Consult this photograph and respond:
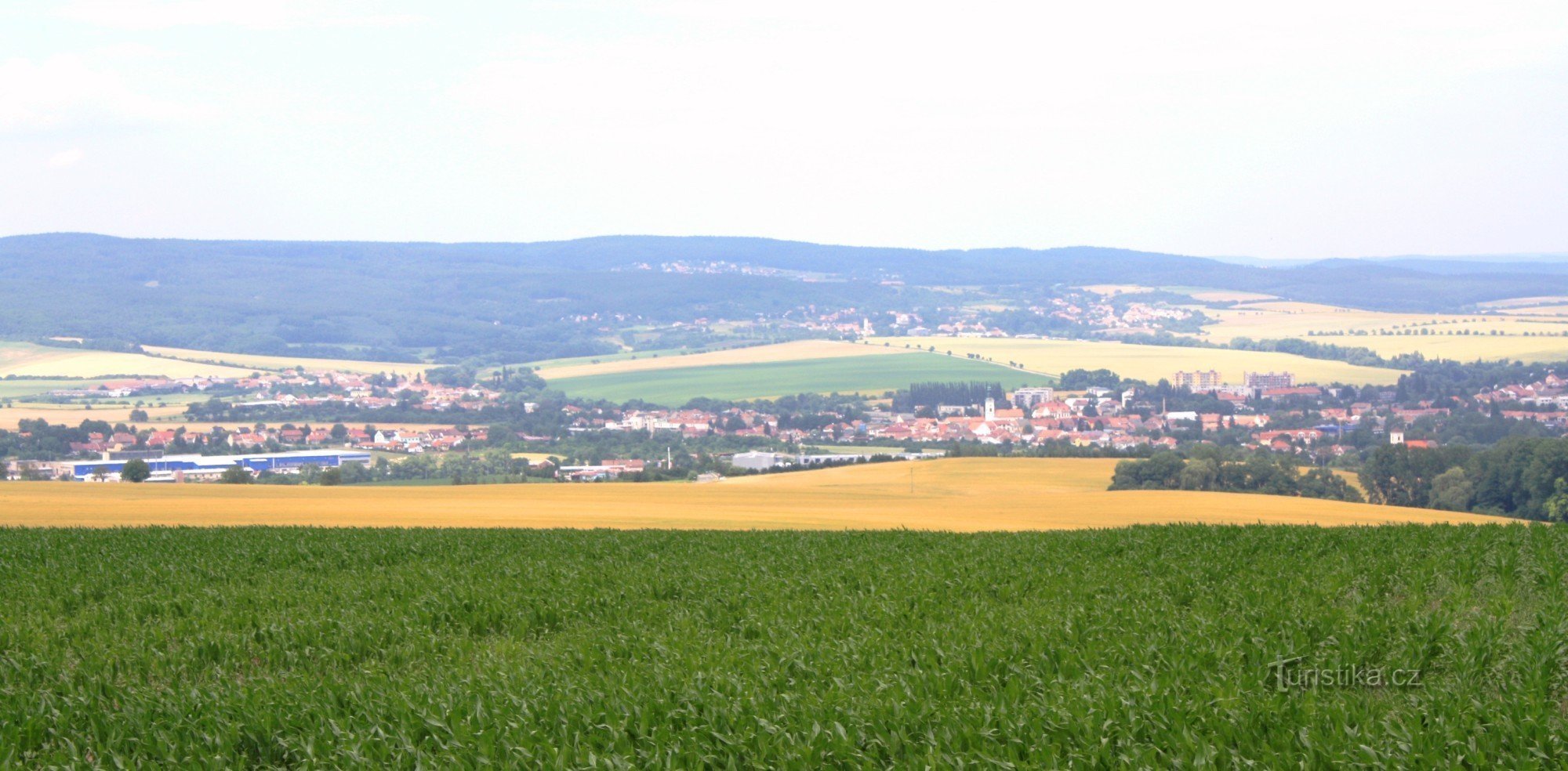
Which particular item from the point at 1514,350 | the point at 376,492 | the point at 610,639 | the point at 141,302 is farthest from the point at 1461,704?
the point at 141,302

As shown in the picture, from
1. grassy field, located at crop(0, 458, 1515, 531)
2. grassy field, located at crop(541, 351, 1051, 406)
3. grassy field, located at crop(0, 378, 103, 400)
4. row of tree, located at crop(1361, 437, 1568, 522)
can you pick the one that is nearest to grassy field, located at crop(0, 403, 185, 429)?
grassy field, located at crop(0, 378, 103, 400)

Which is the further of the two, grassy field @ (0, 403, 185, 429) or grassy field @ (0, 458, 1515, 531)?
grassy field @ (0, 403, 185, 429)

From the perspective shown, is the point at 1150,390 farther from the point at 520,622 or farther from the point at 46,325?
the point at 46,325

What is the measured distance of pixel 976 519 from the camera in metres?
31.4

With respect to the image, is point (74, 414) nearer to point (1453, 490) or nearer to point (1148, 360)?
point (1453, 490)

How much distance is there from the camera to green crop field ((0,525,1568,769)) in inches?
221

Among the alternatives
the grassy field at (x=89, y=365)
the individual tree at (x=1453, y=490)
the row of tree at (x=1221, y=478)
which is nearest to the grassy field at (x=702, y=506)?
the row of tree at (x=1221, y=478)

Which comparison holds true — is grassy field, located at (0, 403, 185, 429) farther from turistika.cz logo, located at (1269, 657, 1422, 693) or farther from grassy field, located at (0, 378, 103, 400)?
turistika.cz logo, located at (1269, 657, 1422, 693)

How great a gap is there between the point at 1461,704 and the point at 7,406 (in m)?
130

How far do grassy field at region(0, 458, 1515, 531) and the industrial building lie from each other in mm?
19783

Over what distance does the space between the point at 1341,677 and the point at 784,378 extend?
13994 centimetres

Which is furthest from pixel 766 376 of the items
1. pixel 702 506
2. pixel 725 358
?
pixel 702 506

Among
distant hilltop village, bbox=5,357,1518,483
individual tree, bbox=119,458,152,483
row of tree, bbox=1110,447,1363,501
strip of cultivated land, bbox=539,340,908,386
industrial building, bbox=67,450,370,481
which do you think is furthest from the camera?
strip of cultivated land, bbox=539,340,908,386

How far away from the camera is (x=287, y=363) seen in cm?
16612
